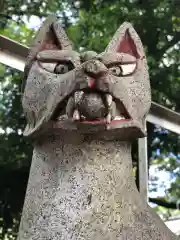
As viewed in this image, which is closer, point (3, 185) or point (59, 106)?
point (59, 106)

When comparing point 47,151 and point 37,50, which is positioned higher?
point 37,50

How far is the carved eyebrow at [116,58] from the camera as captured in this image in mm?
1777

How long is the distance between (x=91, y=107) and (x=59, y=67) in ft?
1.02

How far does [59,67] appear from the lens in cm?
185

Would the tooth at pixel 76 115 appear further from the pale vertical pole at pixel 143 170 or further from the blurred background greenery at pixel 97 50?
the blurred background greenery at pixel 97 50

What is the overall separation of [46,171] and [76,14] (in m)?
4.61

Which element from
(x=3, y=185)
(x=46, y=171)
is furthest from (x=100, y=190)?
(x=3, y=185)

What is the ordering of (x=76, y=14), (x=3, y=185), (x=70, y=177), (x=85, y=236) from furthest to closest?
(x=76, y=14), (x=3, y=185), (x=70, y=177), (x=85, y=236)

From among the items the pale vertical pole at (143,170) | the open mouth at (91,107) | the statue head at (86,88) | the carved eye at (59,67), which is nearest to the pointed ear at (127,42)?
the statue head at (86,88)

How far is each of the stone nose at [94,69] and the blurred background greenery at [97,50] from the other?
11.2 ft

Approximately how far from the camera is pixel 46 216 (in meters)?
1.70

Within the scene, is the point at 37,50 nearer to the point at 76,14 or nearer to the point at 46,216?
the point at 46,216

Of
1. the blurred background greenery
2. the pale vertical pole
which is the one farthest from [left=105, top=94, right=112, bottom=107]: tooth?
the blurred background greenery

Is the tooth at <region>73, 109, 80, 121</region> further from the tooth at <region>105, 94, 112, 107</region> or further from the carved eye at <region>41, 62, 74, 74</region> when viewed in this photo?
the carved eye at <region>41, 62, 74, 74</region>
